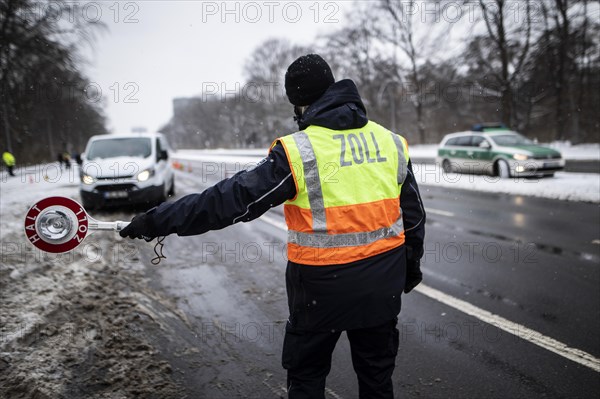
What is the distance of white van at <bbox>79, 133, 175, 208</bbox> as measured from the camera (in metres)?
9.84

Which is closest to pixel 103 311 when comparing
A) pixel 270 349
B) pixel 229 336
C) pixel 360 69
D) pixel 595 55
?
pixel 229 336

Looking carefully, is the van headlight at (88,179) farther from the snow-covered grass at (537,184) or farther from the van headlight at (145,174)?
the snow-covered grass at (537,184)

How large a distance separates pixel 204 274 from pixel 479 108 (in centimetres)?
4282

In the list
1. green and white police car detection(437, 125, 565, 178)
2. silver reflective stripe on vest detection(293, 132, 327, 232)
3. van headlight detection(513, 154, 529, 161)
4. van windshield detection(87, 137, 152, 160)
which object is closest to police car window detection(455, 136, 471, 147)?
green and white police car detection(437, 125, 565, 178)

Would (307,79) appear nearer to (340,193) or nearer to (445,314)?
(340,193)

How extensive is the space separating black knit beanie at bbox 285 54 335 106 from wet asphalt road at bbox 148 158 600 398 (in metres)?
1.95

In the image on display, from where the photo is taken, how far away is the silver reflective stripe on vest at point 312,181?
183 cm

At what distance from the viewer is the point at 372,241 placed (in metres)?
1.95

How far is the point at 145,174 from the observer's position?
10.2 m

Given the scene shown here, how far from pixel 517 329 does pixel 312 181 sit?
2.79m

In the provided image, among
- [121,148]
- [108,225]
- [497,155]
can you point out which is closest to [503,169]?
[497,155]

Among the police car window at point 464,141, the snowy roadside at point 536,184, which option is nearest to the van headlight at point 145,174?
the snowy roadside at point 536,184

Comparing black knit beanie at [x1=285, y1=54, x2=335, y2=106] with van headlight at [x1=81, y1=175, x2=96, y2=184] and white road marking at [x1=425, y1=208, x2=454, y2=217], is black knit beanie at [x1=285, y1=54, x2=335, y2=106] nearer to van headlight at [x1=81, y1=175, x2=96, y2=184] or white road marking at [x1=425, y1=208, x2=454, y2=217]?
white road marking at [x1=425, y1=208, x2=454, y2=217]

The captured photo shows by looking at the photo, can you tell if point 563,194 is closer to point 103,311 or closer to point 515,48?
point 103,311
